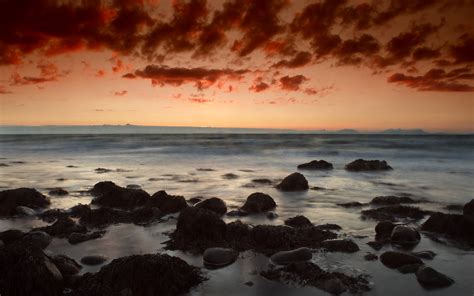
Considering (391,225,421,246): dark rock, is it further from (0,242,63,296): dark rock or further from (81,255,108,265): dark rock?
(0,242,63,296): dark rock

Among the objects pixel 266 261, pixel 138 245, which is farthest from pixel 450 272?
pixel 138 245

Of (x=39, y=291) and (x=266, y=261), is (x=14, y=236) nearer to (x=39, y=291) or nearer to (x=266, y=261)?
(x=39, y=291)

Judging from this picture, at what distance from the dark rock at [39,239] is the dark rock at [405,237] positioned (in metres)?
10.0

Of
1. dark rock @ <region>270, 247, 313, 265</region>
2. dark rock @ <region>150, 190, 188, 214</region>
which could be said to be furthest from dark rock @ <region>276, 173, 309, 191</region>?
dark rock @ <region>270, 247, 313, 265</region>

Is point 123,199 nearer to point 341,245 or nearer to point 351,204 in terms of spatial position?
point 341,245

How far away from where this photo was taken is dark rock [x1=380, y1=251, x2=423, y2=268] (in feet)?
30.6

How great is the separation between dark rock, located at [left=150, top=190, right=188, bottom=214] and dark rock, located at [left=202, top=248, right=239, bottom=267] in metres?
5.29

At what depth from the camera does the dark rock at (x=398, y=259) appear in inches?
367

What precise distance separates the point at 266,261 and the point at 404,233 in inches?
175

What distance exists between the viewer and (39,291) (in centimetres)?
736

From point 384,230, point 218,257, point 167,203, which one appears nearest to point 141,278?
point 218,257

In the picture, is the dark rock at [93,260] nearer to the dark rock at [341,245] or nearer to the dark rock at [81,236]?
the dark rock at [81,236]

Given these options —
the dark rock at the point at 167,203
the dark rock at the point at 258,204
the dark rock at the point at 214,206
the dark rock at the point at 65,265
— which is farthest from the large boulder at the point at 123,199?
the dark rock at the point at 65,265

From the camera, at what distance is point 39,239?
10.9m
